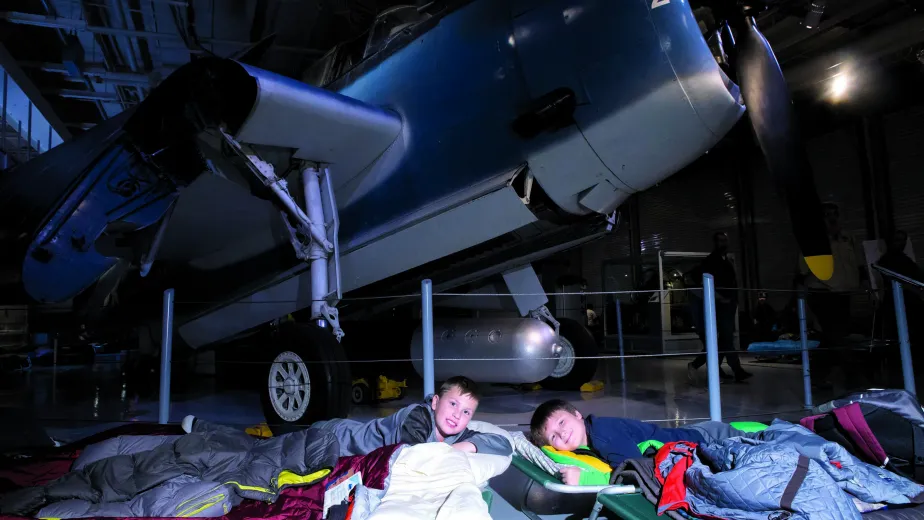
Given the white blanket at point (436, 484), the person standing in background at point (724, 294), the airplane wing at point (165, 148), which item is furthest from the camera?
the person standing in background at point (724, 294)

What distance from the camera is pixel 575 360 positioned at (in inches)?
226

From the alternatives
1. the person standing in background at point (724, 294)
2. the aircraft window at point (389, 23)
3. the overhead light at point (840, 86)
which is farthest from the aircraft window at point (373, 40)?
the overhead light at point (840, 86)

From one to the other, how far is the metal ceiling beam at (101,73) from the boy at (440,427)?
7995mm

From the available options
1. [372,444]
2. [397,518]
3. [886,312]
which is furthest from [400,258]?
[886,312]

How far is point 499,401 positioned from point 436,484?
327cm

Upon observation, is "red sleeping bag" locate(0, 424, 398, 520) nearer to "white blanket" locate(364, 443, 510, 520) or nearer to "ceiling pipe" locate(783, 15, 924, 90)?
"white blanket" locate(364, 443, 510, 520)

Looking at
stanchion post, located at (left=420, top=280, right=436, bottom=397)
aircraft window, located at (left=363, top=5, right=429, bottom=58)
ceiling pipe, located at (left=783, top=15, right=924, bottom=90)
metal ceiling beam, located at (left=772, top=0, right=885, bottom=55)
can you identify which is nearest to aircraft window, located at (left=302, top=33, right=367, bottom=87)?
aircraft window, located at (left=363, top=5, right=429, bottom=58)

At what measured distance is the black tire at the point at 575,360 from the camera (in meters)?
5.64

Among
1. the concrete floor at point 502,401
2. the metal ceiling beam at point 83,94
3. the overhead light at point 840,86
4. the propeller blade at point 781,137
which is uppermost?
the metal ceiling beam at point 83,94

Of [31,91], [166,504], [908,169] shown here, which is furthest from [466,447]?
[31,91]

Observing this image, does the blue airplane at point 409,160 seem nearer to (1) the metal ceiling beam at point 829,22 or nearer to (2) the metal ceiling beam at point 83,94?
(2) the metal ceiling beam at point 83,94

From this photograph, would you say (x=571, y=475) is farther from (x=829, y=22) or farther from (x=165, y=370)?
(x=829, y=22)

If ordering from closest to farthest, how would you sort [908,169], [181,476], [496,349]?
[181,476] < [496,349] < [908,169]

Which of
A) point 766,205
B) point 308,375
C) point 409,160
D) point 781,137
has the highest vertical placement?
point 766,205
